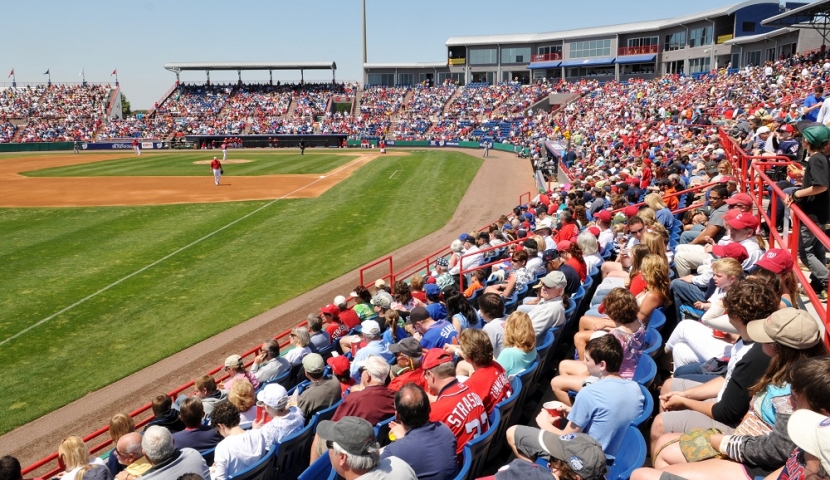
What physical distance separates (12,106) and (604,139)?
7392 cm

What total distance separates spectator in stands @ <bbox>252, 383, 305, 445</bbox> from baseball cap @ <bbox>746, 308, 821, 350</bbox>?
4113 mm

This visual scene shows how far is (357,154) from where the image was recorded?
54.2 meters

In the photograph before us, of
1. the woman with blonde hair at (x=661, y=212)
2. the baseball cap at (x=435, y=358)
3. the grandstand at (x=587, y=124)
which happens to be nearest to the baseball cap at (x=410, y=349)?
the baseball cap at (x=435, y=358)

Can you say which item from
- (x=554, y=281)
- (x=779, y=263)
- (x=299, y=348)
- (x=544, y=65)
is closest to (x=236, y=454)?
(x=299, y=348)

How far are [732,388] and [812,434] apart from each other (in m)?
1.88

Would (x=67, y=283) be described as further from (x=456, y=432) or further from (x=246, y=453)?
(x=456, y=432)

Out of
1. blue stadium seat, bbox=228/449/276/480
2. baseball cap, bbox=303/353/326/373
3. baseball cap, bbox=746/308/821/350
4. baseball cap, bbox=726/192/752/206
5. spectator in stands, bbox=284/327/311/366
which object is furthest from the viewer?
spectator in stands, bbox=284/327/311/366

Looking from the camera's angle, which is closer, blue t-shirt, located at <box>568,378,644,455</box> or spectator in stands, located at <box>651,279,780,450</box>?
spectator in stands, located at <box>651,279,780,450</box>

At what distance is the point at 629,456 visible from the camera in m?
4.29

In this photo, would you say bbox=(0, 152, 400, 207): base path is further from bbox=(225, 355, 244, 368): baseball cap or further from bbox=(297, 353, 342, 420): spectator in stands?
bbox=(297, 353, 342, 420): spectator in stands

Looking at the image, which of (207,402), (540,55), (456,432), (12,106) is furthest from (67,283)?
A: (12,106)

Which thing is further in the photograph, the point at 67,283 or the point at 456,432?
the point at 67,283

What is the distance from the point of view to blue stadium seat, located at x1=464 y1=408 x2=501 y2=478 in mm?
4660

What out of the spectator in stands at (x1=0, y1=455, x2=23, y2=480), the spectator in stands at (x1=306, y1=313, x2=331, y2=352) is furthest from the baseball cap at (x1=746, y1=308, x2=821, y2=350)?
the spectator in stands at (x1=306, y1=313, x2=331, y2=352)
